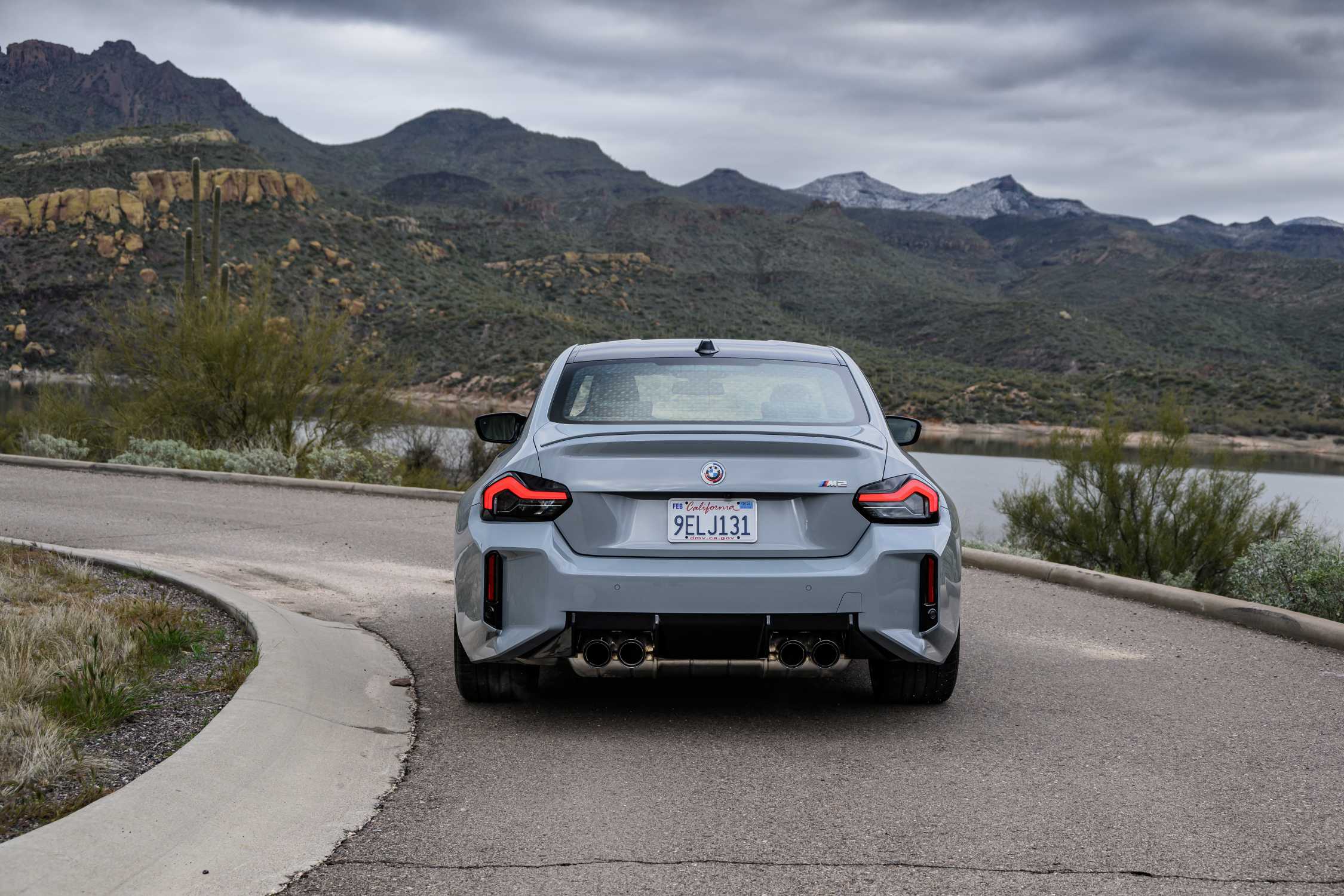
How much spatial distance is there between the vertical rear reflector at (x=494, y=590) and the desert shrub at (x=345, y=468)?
49.9 feet

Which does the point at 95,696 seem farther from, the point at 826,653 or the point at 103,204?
the point at 103,204

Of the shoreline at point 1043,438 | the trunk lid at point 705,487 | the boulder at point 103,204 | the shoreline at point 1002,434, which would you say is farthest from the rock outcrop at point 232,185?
the trunk lid at point 705,487

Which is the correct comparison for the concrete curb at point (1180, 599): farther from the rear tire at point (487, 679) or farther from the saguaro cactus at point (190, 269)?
the saguaro cactus at point (190, 269)

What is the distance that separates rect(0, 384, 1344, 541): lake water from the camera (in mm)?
27484

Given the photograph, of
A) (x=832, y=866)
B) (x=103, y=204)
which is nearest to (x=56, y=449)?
(x=832, y=866)

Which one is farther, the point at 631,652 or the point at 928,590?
the point at 928,590

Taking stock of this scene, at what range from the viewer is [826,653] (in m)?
4.93

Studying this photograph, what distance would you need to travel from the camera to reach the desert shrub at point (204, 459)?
59.9ft

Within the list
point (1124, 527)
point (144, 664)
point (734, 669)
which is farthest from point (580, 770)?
point (1124, 527)

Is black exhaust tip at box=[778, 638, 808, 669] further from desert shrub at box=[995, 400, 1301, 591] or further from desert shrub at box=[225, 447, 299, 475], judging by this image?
desert shrub at box=[995, 400, 1301, 591]

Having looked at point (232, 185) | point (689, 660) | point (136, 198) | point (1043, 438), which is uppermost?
point (232, 185)

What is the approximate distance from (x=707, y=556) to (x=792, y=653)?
1.67 ft

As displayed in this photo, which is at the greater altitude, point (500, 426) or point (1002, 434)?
point (500, 426)

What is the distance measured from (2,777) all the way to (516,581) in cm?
185
